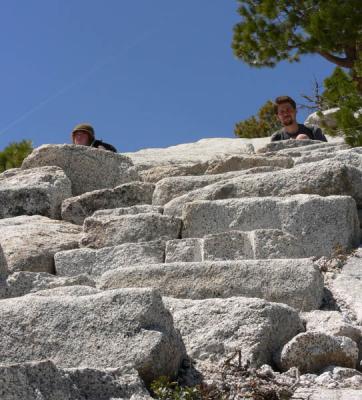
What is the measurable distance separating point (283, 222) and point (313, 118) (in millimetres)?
13413

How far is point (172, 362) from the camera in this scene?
11.8ft

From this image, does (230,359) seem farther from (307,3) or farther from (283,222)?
(307,3)

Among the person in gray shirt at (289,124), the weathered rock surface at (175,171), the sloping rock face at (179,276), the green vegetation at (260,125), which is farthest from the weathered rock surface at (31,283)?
the green vegetation at (260,125)

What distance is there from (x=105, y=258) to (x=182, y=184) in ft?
4.97

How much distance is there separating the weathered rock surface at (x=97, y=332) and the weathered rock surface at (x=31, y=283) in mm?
1229

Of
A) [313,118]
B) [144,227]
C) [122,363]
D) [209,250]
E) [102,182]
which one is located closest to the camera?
[122,363]

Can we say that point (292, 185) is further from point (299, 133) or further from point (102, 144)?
point (299, 133)

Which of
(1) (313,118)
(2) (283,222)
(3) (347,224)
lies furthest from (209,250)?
(1) (313,118)

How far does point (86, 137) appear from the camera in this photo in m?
9.45

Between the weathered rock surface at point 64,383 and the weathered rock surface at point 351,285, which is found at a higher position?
the weathered rock surface at point 351,285

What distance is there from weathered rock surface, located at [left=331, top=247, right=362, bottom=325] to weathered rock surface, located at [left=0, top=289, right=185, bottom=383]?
1.44m

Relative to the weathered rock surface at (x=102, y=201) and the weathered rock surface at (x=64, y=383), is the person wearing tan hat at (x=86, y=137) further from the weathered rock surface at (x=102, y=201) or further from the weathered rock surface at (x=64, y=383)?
the weathered rock surface at (x=64, y=383)

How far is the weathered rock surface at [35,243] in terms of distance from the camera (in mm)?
5906

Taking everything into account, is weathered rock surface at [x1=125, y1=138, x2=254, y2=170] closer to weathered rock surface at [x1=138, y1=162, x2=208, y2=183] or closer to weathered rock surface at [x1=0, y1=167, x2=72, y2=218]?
weathered rock surface at [x1=138, y1=162, x2=208, y2=183]
